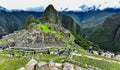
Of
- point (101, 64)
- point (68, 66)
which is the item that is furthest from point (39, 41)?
point (68, 66)

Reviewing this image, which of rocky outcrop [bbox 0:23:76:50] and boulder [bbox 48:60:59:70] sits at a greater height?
boulder [bbox 48:60:59:70]

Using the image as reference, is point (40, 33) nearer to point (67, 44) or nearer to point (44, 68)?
point (67, 44)

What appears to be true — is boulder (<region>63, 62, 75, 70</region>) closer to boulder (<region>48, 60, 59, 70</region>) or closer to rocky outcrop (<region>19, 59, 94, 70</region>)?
rocky outcrop (<region>19, 59, 94, 70</region>)

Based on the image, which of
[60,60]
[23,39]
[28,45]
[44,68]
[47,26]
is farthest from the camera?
[47,26]

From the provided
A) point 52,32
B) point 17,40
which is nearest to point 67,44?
point 52,32

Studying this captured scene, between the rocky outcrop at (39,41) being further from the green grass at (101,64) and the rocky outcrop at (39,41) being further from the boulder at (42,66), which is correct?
the boulder at (42,66)

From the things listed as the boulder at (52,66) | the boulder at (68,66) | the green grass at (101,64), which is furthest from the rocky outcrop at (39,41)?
the boulder at (52,66)

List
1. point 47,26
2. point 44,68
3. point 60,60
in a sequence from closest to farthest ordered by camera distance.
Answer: point 44,68, point 60,60, point 47,26

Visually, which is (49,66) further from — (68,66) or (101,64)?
(101,64)

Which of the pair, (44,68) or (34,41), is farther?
(34,41)

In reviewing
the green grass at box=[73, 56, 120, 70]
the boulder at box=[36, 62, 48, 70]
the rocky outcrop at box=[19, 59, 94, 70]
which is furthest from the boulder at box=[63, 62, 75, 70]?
the green grass at box=[73, 56, 120, 70]
